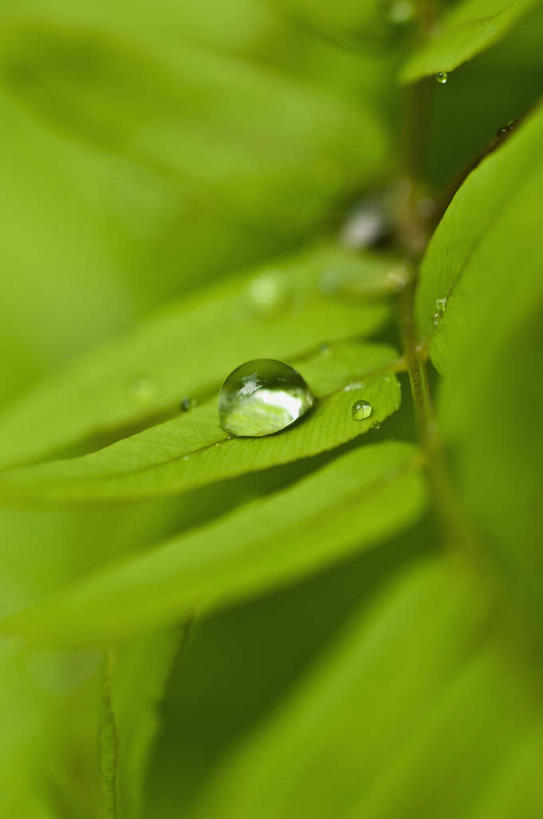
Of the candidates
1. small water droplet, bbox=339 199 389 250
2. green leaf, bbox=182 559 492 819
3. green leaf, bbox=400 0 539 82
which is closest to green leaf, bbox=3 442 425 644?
green leaf, bbox=182 559 492 819

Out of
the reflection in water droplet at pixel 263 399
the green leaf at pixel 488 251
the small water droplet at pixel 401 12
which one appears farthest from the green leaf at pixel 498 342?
the small water droplet at pixel 401 12

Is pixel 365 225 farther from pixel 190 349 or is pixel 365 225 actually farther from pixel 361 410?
pixel 361 410

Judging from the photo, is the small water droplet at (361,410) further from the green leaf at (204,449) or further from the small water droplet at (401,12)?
the small water droplet at (401,12)

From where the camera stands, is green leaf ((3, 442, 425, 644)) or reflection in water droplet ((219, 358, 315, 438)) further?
reflection in water droplet ((219, 358, 315, 438))

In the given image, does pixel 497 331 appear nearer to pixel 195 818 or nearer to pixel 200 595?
pixel 200 595

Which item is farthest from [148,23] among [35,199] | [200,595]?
[200,595]

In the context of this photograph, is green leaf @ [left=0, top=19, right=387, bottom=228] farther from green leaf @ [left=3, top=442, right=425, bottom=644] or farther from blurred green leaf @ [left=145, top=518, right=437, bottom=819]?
green leaf @ [left=3, top=442, right=425, bottom=644]

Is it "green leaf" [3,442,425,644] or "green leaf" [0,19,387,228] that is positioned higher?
"green leaf" [0,19,387,228]
